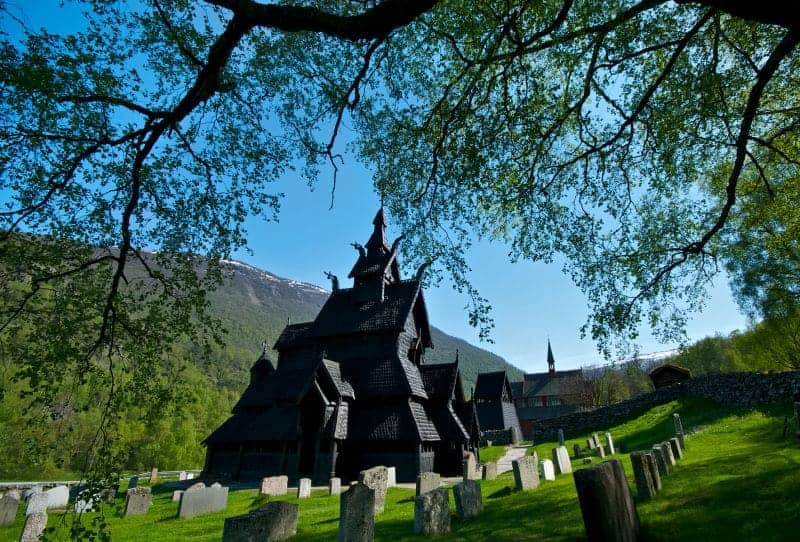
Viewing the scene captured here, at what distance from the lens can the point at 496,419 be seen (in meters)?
47.2

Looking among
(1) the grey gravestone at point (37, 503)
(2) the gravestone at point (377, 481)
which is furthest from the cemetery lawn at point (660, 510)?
(1) the grey gravestone at point (37, 503)

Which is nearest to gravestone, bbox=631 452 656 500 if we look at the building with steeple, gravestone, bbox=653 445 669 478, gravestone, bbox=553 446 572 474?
gravestone, bbox=653 445 669 478

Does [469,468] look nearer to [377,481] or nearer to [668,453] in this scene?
[377,481]

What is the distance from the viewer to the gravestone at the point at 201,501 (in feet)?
47.0

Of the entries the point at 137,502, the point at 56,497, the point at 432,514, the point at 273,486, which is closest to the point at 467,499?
the point at 432,514

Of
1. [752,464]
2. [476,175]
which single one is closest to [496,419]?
[752,464]

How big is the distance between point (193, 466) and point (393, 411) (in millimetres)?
45328

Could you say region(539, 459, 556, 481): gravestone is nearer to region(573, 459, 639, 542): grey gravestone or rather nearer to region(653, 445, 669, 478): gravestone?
region(653, 445, 669, 478): gravestone

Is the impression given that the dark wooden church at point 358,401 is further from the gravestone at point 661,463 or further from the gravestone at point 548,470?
the gravestone at point 661,463

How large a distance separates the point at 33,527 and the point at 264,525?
9326 millimetres

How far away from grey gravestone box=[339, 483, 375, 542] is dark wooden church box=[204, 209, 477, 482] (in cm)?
1341

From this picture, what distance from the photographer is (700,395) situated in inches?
1203

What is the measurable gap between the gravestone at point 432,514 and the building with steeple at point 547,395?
2389 inches

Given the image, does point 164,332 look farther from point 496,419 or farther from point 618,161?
point 496,419
